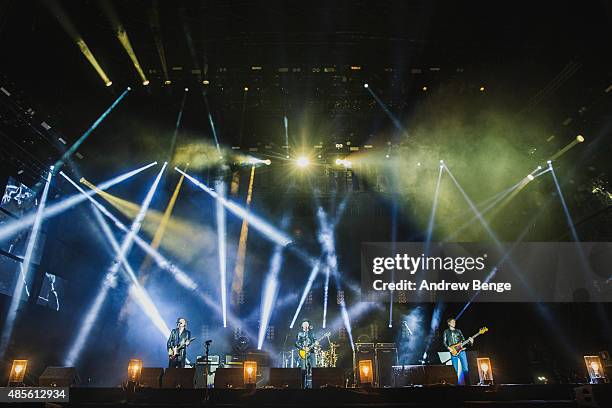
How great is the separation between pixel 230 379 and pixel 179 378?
0.90 m

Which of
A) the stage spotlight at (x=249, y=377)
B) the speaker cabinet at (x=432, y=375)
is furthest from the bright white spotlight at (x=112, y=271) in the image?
the speaker cabinet at (x=432, y=375)

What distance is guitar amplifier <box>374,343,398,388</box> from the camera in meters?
8.36

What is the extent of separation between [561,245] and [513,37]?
609 centimetres

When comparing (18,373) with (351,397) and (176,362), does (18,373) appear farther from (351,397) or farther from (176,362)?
(351,397)

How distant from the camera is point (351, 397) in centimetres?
526

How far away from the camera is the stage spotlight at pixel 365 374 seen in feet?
18.5

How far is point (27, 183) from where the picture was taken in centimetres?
788

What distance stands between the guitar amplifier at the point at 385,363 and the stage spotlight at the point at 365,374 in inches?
115

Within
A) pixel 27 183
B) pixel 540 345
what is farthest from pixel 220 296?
pixel 540 345

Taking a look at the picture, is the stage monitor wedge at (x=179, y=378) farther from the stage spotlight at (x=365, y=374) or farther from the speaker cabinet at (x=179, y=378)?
the stage spotlight at (x=365, y=374)

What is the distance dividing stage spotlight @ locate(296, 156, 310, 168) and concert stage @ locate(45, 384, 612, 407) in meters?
7.93

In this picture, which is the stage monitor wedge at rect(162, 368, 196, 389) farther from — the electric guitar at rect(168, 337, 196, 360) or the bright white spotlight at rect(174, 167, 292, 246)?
the bright white spotlight at rect(174, 167, 292, 246)

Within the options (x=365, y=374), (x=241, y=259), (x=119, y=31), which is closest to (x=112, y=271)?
(x=241, y=259)

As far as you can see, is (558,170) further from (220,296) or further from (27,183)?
(27,183)
